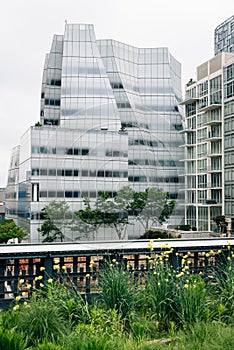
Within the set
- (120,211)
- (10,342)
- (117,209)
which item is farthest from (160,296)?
(117,209)

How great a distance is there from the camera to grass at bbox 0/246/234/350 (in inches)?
101

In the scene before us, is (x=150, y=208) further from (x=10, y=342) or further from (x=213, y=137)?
(x=10, y=342)

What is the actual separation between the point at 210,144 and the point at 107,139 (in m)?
7.30

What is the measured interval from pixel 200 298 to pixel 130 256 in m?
0.99

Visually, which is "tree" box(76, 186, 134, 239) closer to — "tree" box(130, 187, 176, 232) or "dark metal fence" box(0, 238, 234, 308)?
"tree" box(130, 187, 176, 232)

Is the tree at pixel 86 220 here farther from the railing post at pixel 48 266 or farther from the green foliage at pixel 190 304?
the green foliage at pixel 190 304

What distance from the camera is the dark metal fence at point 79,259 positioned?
354cm

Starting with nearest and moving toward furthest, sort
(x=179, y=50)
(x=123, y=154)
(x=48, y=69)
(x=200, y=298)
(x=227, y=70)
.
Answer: (x=200, y=298), (x=123, y=154), (x=227, y=70), (x=179, y=50), (x=48, y=69)

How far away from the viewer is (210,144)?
26.6 metres

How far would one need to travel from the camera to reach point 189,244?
4078 millimetres

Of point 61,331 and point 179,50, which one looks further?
point 179,50

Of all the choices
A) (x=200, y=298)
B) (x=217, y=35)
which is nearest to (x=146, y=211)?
(x=200, y=298)

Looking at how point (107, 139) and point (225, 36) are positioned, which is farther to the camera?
point (225, 36)

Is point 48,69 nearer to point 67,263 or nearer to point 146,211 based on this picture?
point 146,211
